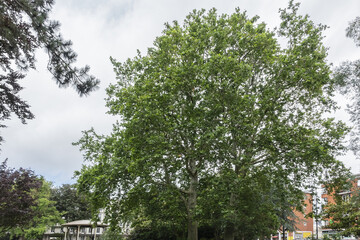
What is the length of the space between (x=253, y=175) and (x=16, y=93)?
39.5ft

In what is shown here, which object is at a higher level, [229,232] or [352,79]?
[352,79]

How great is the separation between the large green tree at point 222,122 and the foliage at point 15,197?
261 inches

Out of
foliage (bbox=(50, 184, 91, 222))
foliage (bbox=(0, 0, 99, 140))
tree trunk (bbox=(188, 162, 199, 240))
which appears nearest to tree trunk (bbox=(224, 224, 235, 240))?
tree trunk (bbox=(188, 162, 199, 240))

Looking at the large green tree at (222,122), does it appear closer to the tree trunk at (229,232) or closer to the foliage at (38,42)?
the tree trunk at (229,232)

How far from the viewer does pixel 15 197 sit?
18359 millimetres

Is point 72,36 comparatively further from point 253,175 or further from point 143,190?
point 253,175

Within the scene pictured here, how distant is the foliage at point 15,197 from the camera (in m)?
17.8

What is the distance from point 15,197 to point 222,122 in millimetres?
15285

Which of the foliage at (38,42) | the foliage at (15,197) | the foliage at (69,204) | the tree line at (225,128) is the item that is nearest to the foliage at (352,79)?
the tree line at (225,128)

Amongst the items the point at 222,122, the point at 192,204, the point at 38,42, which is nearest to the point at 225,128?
the point at 222,122

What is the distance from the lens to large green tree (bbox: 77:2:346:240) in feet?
43.8

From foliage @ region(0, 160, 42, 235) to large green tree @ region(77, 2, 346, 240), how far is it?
6619 mm

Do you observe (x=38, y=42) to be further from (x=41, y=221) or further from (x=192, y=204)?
(x=41, y=221)

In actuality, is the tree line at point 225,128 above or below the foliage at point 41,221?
above
